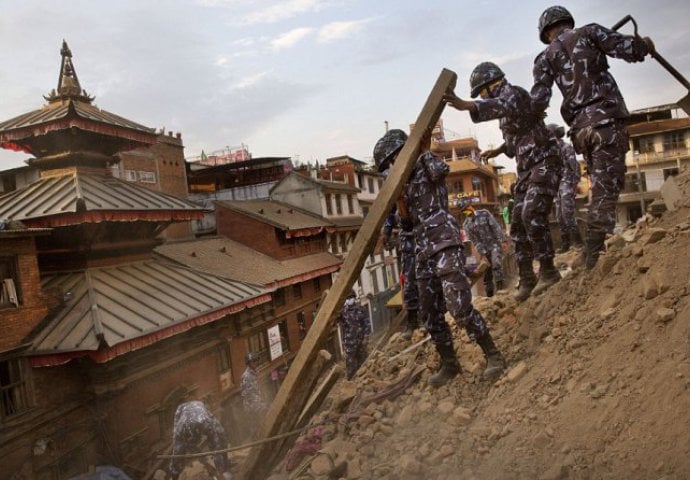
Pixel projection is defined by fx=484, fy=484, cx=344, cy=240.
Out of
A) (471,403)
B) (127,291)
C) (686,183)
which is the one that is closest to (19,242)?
(127,291)

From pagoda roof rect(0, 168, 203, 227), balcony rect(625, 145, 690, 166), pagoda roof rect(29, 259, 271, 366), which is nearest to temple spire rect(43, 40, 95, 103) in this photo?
pagoda roof rect(0, 168, 203, 227)

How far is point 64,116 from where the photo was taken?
1298 centimetres

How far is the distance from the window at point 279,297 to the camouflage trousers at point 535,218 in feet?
61.4

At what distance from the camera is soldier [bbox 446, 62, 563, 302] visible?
18.2 ft

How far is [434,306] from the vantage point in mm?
5508

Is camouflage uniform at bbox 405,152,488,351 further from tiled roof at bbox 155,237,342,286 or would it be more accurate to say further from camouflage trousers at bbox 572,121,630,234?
tiled roof at bbox 155,237,342,286

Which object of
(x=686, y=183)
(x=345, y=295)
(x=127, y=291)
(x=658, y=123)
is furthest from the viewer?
(x=658, y=123)

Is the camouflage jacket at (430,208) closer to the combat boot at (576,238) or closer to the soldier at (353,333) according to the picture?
the combat boot at (576,238)

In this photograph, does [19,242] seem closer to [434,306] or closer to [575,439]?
[434,306]

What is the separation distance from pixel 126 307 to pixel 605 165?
10820 mm

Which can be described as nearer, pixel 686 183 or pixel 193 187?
pixel 686 183

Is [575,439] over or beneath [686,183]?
beneath

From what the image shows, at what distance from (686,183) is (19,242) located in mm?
12719

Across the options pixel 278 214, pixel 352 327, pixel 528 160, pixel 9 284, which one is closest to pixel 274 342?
pixel 278 214
